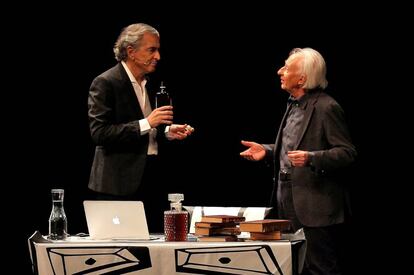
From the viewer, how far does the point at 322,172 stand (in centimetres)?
343

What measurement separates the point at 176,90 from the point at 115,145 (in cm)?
113

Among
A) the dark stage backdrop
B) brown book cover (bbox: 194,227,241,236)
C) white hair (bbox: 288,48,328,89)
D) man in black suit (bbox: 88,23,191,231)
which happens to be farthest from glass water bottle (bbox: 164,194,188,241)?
the dark stage backdrop

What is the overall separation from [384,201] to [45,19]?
7.67 ft

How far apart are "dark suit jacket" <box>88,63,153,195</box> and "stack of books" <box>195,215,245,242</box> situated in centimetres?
91

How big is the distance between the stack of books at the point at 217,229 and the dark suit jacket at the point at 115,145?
0.91 meters

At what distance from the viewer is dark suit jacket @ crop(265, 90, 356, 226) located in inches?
135

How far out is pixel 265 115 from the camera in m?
4.37

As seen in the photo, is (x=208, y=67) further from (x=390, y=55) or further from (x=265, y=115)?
(x=390, y=55)

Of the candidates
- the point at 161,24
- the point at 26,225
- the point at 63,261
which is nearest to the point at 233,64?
the point at 161,24

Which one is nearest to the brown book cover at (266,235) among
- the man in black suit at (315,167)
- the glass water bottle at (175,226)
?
the glass water bottle at (175,226)

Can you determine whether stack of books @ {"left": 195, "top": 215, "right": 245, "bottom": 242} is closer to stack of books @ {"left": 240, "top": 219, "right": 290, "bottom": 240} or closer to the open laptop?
stack of books @ {"left": 240, "top": 219, "right": 290, "bottom": 240}

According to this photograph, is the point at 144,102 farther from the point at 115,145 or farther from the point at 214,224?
the point at 214,224

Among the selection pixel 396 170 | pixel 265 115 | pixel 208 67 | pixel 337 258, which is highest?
pixel 208 67

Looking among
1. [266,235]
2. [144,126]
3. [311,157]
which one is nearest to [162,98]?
[144,126]
